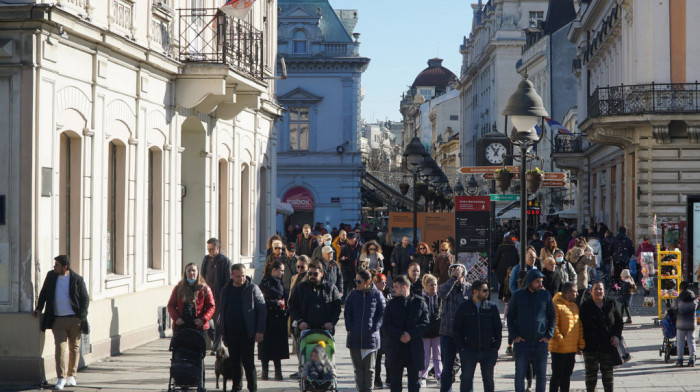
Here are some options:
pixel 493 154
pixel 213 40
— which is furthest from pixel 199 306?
pixel 493 154

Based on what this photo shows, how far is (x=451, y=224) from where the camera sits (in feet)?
97.1

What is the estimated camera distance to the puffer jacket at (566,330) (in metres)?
12.8

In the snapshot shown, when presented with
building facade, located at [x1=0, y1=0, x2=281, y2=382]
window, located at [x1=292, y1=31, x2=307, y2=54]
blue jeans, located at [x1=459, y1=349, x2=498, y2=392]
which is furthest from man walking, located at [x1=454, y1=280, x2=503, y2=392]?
window, located at [x1=292, y1=31, x2=307, y2=54]

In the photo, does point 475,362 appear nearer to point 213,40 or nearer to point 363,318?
point 363,318

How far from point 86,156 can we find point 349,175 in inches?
1572

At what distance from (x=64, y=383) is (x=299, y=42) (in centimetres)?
4438

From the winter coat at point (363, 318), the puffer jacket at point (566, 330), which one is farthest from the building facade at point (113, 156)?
the puffer jacket at point (566, 330)

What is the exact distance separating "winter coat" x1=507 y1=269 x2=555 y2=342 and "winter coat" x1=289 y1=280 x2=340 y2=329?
222cm

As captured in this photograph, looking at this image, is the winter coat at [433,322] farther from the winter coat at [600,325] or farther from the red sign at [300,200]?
the red sign at [300,200]

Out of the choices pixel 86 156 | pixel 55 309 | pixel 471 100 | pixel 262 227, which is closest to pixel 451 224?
pixel 262 227

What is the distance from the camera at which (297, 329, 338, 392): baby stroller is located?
1245cm

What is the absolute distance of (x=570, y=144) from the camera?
4831 cm

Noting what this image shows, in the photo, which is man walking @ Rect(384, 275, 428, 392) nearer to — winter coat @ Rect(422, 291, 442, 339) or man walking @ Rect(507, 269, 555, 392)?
man walking @ Rect(507, 269, 555, 392)

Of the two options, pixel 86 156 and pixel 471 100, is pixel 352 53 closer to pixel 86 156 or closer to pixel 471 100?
pixel 86 156
